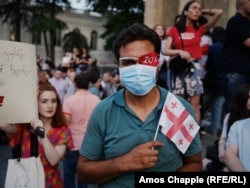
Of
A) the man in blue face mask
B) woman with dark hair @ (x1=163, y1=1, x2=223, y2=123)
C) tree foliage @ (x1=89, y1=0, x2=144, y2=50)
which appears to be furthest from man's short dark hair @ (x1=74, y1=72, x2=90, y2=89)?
tree foliage @ (x1=89, y1=0, x2=144, y2=50)

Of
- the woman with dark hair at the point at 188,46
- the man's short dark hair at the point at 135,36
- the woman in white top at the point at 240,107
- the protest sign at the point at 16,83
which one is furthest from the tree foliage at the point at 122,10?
the man's short dark hair at the point at 135,36

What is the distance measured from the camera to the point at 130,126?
209 cm

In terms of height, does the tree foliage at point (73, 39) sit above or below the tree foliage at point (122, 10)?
below

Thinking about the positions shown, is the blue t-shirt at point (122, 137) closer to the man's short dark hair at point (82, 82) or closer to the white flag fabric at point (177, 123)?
the white flag fabric at point (177, 123)

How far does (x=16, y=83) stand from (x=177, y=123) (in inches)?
51.3

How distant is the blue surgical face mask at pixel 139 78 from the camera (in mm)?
2121

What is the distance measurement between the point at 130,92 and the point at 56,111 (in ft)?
5.32

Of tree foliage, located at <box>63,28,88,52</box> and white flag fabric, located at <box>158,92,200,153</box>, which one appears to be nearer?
white flag fabric, located at <box>158,92,200,153</box>

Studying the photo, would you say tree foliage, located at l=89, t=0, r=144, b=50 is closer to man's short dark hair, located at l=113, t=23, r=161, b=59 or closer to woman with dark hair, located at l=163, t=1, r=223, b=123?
woman with dark hair, located at l=163, t=1, r=223, b=123

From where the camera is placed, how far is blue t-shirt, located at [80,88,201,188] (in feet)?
6.80

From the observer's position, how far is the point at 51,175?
3.38 metres

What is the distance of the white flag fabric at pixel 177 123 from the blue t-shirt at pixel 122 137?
36mm

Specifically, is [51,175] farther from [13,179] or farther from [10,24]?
[10,24]

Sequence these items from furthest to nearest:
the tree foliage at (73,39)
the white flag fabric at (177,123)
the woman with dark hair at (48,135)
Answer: the tree foliage at (73,39) < the woman with dark hair at (48,135) < the white flag fabric at (177,123)
